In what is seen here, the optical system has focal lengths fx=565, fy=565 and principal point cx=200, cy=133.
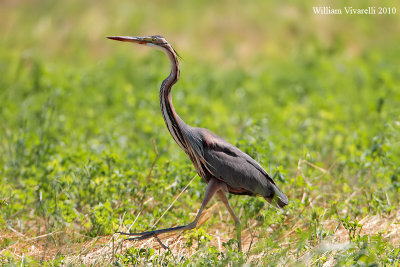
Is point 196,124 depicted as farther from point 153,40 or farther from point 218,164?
point 153,40

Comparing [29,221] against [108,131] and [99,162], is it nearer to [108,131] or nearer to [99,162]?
[99,162]

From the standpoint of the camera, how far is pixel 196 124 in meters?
6.49

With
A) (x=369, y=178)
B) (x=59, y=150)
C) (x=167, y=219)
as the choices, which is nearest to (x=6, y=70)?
(x=59, y=150)

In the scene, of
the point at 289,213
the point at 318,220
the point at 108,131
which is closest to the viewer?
the point at 318,220

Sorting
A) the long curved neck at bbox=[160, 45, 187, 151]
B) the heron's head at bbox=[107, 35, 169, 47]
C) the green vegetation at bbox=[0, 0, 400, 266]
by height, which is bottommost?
the green vegetation at bbox=[0, 0, 400, 266]

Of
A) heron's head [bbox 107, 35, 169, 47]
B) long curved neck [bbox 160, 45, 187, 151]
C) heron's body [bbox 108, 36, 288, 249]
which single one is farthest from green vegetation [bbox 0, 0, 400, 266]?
heron's head [bbox 107, 35, 169, 47]

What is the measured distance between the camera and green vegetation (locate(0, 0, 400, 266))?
4949mm

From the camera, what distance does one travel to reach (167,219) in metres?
5.37

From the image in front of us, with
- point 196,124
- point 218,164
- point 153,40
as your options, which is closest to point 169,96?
point 153,40

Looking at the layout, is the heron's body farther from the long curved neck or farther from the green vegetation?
the green vegetation

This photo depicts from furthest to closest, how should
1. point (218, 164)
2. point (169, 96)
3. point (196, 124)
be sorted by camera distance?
1. point (196, 124)
2. point (218, 164)
3. point (169, 96)

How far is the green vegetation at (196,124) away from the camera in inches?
195

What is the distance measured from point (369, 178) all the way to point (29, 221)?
359 cm

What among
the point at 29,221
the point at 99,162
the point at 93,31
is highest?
the point at 93,31
